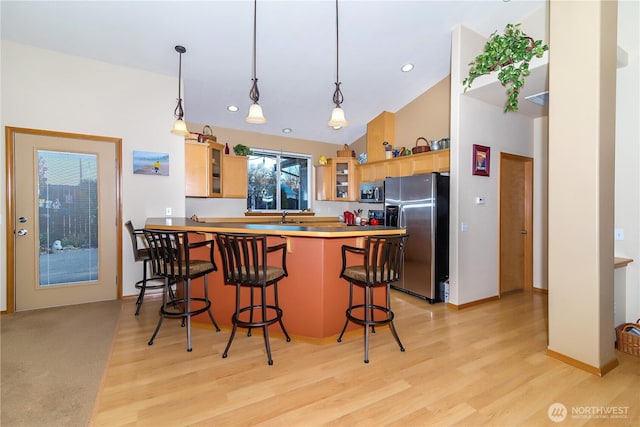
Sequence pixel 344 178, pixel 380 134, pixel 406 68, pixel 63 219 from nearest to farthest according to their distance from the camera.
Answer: pixel 63 219 → pixel 406 68 → pixel 380 134 → pixel 344 178

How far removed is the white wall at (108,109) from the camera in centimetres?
345

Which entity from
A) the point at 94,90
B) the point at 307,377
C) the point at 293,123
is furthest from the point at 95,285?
the point at 293,123

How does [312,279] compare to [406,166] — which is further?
[406,166]

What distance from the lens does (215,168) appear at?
5.07 m

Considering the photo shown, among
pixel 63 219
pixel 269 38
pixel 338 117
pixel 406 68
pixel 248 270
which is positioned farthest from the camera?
pixel 406 68

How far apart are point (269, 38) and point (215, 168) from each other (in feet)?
7.51

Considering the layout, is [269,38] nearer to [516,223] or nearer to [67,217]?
[67,217]

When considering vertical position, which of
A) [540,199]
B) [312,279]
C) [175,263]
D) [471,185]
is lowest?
[312,279]

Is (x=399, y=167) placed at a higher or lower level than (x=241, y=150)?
lower

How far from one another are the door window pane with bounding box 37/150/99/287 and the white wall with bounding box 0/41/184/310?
0.32 m

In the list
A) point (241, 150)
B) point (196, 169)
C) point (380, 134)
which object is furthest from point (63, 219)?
point (380, 134)

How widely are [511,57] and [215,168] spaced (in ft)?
14.0

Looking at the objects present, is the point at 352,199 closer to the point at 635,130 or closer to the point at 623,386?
the point at 635,130

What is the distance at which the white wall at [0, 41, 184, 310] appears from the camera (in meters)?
3.45
